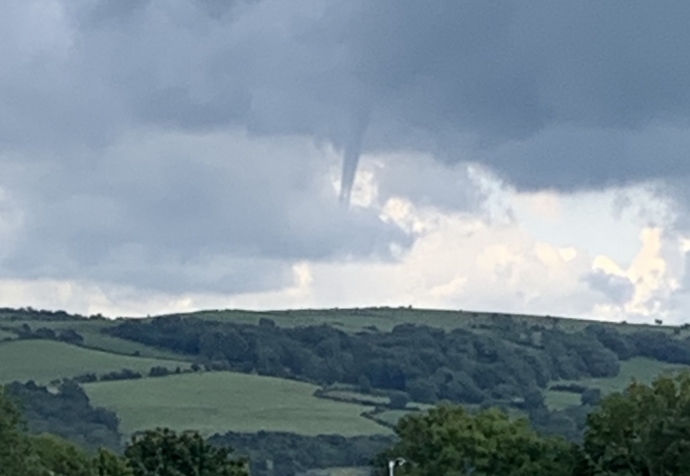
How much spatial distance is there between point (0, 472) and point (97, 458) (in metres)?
15.1

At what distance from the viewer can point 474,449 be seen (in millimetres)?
114812

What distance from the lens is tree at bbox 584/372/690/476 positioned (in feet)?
329

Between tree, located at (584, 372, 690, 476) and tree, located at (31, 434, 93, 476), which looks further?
tree, located at (31, 434, 93, 476)

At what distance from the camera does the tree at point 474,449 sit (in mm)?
113938

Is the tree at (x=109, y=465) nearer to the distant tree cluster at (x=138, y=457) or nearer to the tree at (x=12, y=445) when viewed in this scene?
the distant tree cluster at (x=138, y=457)

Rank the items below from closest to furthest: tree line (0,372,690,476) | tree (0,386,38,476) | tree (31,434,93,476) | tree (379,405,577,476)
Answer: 1. tree (0,386,38,476)
2. tree line (0,372,690,476)
3. tree (31,434,93,476)
4. tree (379,405,577,476)

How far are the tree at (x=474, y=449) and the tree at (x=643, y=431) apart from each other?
247 inches

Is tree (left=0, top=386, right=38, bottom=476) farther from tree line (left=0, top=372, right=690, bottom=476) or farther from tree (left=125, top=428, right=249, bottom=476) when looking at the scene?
tree (left=125, top=428, right=249, bottom=476)


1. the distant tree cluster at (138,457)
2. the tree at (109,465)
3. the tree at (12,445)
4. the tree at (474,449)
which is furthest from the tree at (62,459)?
the tree at (474,449)

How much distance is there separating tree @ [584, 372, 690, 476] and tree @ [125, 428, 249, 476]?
23.9 m

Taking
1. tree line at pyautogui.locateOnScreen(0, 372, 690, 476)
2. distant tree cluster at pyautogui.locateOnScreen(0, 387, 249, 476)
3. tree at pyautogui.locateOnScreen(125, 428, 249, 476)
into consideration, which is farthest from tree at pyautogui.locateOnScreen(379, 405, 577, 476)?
distant tree cluster at pyautogui.locateOnScreen(0, 387, 249, 476)

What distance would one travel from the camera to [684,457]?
329 feet

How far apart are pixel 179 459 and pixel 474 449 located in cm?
1816

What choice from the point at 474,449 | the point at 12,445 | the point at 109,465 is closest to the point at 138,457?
the point at 109,465
